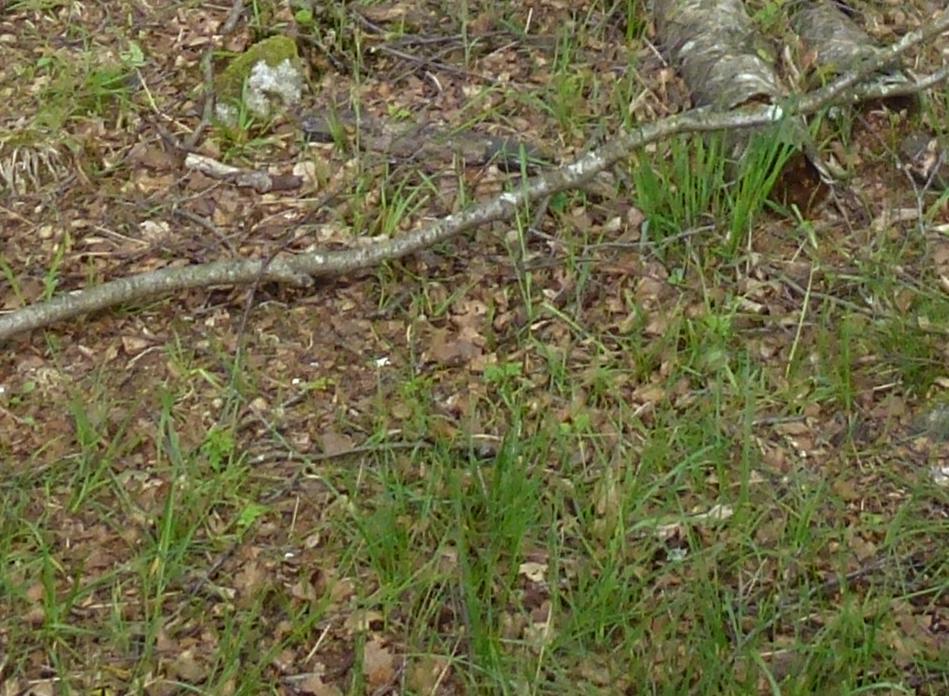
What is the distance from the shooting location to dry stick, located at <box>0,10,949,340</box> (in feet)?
11.2

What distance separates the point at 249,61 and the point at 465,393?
152 cm

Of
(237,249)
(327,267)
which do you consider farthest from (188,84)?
(327,267)

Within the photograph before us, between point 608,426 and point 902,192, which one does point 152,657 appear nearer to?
point 608,426

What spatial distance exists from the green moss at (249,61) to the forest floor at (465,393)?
4.3 inches

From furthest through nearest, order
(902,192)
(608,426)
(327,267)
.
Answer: (902,192)
(327,267)
(608,426)

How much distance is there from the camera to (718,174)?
3635 millimetres

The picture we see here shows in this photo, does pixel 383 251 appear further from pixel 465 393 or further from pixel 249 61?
pixel 249 61

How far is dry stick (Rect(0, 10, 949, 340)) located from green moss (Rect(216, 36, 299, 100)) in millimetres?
812

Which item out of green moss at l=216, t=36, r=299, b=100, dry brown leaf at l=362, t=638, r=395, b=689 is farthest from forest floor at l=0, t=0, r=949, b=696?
green moss at l=216, t=36, r=299, b=100

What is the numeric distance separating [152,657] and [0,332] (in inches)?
42.1

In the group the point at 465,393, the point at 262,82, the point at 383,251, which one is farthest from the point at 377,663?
the point at 262,82

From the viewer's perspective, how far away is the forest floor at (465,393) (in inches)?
109

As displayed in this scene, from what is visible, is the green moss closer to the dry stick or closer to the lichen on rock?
the lichen on rock

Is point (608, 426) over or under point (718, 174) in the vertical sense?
under
